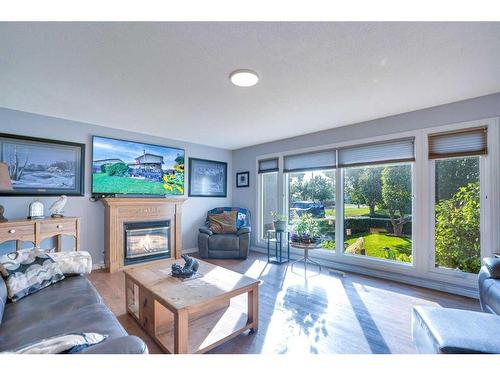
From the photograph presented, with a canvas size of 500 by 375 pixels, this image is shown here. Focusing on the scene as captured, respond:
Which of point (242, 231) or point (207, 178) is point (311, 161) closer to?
point (242, 231)

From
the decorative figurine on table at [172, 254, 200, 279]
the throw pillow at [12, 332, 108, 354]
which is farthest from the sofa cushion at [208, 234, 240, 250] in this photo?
the throw pillow at [12, 332, 108, 354]

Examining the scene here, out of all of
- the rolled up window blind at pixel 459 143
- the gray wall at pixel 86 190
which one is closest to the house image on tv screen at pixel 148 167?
the gray wall at pixel 86 190

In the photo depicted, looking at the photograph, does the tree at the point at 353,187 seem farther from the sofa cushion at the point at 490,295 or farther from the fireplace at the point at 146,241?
the fireplace at the point at 146,241

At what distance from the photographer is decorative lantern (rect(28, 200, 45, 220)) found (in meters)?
2.86

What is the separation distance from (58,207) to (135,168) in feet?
3.91

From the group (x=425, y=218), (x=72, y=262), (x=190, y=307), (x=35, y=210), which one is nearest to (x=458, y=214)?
(x=425, y=218)

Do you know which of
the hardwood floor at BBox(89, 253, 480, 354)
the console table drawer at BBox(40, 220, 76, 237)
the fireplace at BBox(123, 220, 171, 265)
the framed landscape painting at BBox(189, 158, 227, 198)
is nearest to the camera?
the hardwood floor at BBox(89, 253, 480, 354)

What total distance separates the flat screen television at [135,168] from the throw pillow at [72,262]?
1720 mm

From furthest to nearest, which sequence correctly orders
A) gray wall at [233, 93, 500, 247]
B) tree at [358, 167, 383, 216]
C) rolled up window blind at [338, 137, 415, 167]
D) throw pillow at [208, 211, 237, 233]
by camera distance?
1. throw pillow at [208, 211, 237, 233]
2. tree at [358, 167, 383, 216]
3. rolled up window blind at [338, 137, 415, 167]
4. gray wall at [233, 93, 500, 247]

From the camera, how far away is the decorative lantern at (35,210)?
2.86 metres

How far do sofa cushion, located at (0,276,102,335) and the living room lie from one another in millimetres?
14

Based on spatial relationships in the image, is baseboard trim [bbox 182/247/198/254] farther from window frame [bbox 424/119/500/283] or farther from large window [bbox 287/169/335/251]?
window frame [bbox 424/119/500/283]

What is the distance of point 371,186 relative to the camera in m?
3.44

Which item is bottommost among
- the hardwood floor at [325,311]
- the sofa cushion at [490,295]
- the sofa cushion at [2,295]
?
the hardwood floor at [325,311]
